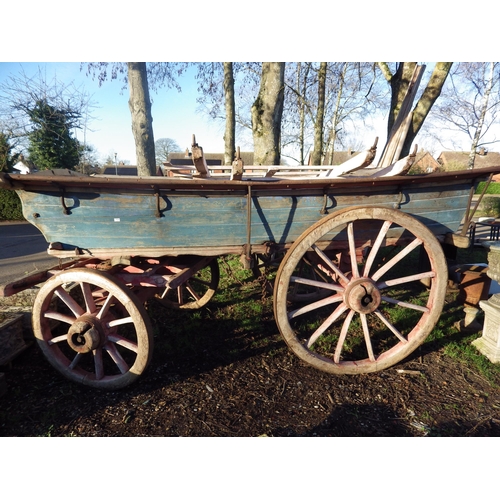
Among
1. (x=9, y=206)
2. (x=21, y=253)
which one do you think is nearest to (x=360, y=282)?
(x=21, y=253)

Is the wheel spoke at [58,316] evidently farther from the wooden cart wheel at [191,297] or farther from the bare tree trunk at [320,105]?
the bare tree trunk at [320,105]

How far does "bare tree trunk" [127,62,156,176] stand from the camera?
5016 mm

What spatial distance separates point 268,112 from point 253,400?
452 centimetres

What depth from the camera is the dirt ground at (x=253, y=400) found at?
6.73 feet

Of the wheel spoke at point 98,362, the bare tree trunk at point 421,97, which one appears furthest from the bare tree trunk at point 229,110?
the wheel spoke at point 98,362

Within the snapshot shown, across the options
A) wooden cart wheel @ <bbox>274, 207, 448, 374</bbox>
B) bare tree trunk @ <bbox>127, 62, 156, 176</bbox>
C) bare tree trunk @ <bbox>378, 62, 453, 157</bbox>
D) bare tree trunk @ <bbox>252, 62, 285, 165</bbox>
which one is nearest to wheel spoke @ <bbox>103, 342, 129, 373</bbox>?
wooden cart wheel @ <bbox>274, 207, 448, 374</bbox>

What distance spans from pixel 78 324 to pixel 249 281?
277 cm

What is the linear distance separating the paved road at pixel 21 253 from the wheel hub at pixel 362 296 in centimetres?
366

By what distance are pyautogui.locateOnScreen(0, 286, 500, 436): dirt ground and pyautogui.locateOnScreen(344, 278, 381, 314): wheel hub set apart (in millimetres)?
655

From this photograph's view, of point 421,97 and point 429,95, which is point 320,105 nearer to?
point 421,97

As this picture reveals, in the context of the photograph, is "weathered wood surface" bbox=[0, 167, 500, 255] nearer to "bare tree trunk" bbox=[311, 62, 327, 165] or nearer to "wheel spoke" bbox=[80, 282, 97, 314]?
"wheel spoke" bbox=[80, 282, 97, 314]

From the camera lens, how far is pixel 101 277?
2.17m

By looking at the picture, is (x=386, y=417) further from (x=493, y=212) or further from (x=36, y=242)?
(x=493, y=212)

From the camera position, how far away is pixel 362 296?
7.90 ft
